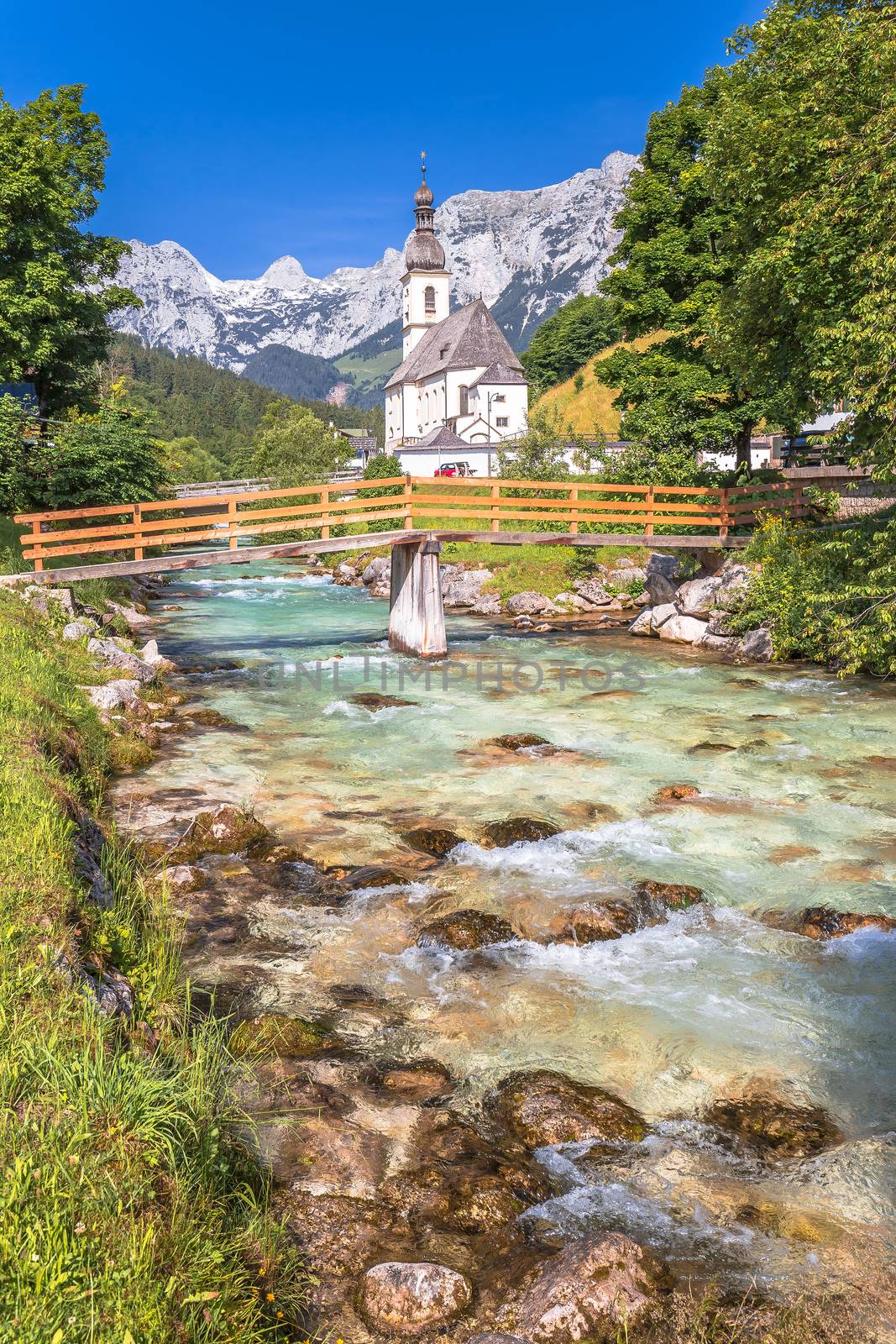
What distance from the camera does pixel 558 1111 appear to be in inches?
226

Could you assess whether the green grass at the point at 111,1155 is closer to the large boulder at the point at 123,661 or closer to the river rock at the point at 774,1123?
the river rock at the point at 774,1123

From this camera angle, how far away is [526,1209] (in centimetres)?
495

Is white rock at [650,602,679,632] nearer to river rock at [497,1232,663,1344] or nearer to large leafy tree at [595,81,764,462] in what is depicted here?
large leafy tree at [595,81,764,462]

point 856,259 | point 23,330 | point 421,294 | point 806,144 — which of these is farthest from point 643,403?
point 421,294

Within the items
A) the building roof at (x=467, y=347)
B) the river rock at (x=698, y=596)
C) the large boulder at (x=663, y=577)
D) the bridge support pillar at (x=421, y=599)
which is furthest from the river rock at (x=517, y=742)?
the building roof at (x=467, y=347)

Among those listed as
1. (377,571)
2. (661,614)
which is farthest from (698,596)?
(377,571)

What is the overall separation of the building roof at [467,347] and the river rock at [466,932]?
83.0m

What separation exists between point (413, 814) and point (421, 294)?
10777 cm

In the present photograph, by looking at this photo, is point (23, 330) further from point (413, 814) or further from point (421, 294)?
point (421, 294)

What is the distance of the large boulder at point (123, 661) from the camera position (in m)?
16.5

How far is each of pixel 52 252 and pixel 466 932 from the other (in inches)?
1070

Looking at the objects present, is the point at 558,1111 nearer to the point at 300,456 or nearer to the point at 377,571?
the point at 377,571

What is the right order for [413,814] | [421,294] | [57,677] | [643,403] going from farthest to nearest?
[421,294] → [643,403] → [57,677] → [413,814]

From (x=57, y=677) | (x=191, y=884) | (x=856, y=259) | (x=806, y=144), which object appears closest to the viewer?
(x=191, y=884)
